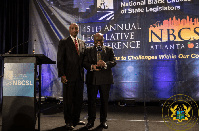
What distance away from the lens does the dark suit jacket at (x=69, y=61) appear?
2.34 metres

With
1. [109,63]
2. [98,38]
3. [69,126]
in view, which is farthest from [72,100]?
[98,38]

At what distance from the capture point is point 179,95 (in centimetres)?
408

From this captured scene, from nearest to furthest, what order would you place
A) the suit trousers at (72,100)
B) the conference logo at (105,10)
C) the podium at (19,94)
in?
the podium at (19,94), the suit trousers at (72,100), the conference logo at (105,10)

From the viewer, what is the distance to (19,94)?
77.1 inches

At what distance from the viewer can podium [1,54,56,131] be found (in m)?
1.94

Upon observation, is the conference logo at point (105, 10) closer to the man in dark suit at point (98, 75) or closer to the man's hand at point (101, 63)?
the man in dark suit at point (98, 75)

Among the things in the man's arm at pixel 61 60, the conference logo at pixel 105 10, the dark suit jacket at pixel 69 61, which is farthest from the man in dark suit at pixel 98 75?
the conference logo at pixel 105 10

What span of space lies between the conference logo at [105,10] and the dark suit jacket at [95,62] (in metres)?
Answer: 2.22

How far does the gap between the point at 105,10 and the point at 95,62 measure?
8.07ft

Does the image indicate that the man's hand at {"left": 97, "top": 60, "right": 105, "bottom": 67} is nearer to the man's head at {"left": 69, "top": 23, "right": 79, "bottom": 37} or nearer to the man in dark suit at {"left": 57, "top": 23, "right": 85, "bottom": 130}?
the man in dark suit at {"left": 57, "top": 23, "right": 85, "bottom": 130}

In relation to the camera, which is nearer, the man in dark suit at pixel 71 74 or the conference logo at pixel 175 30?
the man in dark suit at pixel 71 74

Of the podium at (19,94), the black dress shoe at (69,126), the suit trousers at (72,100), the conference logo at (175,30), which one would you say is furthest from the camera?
the conference logo at (175,30)

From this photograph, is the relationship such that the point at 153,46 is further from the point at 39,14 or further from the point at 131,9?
the point at 39,14

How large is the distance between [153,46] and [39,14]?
303 centimetres
